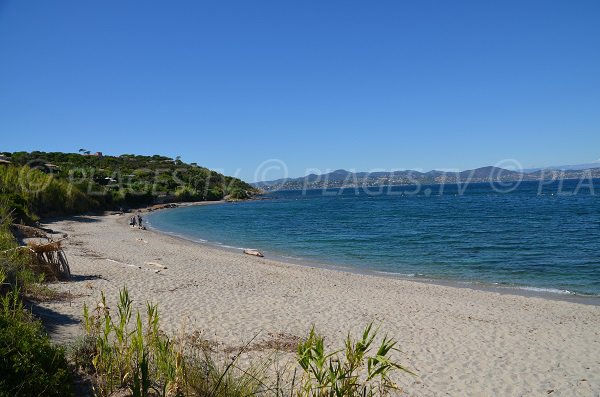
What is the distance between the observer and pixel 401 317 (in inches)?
440

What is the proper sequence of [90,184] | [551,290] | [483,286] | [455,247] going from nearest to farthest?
[551,290] < [483,286] < [455,247] < [90,184]

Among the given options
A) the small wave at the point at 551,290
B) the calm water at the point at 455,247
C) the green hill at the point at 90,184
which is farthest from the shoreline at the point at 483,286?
the green hill at the point at 90,184

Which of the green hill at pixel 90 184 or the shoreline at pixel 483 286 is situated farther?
the green hill at pixel 90 184

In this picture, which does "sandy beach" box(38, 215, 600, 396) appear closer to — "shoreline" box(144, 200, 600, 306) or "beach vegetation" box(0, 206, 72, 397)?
"shoreline" box(144, 200, 600, 306)

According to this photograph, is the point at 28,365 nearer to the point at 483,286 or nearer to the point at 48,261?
the point at 48,261

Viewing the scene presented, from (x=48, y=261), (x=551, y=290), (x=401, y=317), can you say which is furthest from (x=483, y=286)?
(x=48, y=261)

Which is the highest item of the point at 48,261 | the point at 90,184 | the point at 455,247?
the point at 90,184

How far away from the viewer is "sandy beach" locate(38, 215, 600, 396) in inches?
297

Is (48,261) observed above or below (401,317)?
above

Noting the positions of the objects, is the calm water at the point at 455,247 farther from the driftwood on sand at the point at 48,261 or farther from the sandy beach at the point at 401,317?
the driftwood on sand at the point at 48,261

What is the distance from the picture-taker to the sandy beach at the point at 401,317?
753cm

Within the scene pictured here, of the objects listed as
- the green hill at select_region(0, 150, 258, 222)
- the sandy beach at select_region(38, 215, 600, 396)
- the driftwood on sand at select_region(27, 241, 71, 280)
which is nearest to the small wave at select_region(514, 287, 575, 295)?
the sandy beach at select_region(38, 215, 600, 396)

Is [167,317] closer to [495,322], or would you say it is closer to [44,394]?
[44,394]

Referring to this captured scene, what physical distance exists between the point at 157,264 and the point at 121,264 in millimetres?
1495
